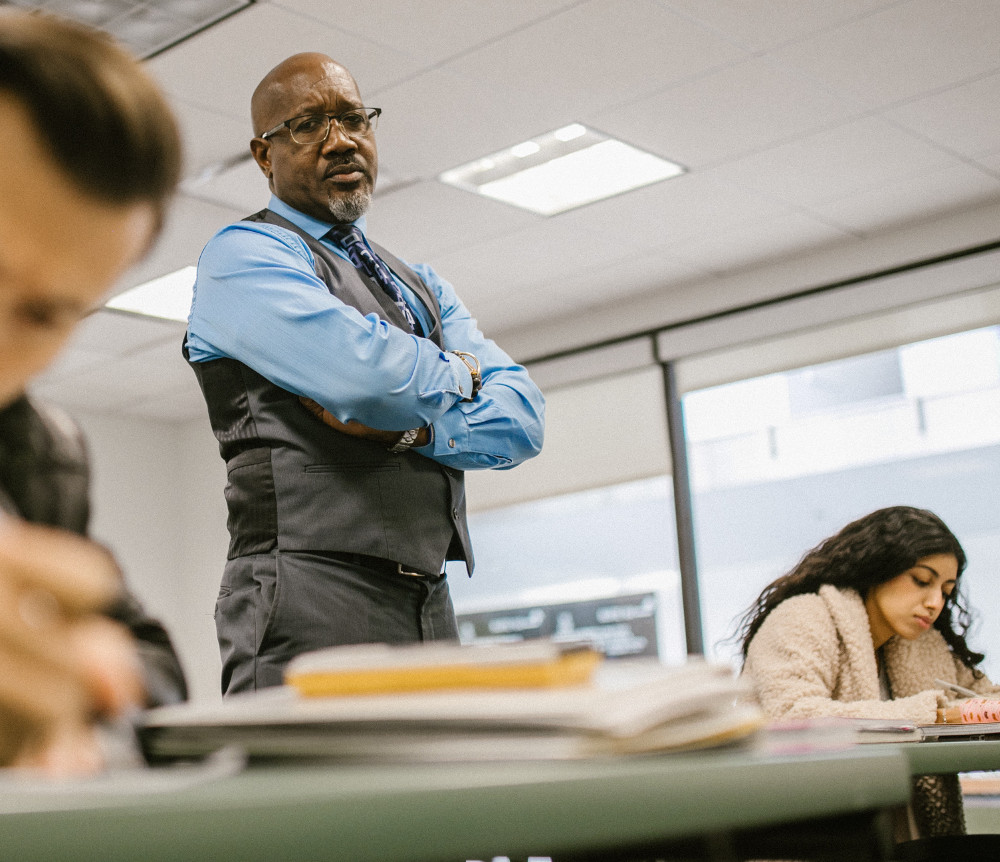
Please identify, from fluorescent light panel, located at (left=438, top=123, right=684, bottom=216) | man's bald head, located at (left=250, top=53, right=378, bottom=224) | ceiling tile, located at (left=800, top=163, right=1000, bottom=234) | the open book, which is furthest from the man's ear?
ceiling tile, located at (left=800, top=163, right=1000, bottom=234)

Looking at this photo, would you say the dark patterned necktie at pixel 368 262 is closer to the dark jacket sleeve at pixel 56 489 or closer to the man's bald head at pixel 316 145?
the man's bald head at pixel 316 145

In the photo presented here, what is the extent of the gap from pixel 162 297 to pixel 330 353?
12.2ft

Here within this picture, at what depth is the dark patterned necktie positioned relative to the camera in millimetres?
1657

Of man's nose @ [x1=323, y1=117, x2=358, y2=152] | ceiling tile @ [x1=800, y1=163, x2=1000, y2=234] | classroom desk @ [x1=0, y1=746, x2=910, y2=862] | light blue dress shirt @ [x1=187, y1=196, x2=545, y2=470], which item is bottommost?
classroom desk @ [x1=0, y1=746, x2=910, y2=862]

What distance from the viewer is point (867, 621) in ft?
7.58

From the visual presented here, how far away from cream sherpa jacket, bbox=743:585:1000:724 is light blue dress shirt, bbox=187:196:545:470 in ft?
2.38

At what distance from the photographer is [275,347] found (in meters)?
1.41

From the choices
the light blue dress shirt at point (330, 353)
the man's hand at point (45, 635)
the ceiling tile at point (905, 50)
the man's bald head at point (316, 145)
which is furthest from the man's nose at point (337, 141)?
the ceiling tile at point (905, 50)

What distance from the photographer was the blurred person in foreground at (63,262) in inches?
11.6

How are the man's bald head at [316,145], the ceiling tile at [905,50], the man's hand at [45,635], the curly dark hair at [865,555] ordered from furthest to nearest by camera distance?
the ceiling tile at [905,50] → the curly dark hair at [865,555] → the man's bald head at [316,145] → the man's hand at [45,635]

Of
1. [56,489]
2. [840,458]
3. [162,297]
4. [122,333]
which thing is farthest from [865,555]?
[122,333]

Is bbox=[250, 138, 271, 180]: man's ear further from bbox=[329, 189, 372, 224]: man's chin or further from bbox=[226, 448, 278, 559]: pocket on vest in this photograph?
bbox=[226, 448, 278, 559]: pocket on vest

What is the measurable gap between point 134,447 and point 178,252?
2711mm

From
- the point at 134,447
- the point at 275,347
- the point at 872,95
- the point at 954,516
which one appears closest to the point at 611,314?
the point at 954,516
